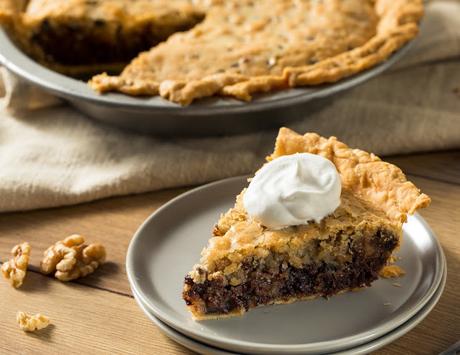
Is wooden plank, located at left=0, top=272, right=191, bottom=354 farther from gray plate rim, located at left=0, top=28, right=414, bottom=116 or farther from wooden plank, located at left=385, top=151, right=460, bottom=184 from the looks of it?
wooden plank, located at left=385, top=151, right=460, bottom=184

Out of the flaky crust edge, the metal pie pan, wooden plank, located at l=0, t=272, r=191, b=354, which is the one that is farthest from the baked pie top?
the metal pie pan

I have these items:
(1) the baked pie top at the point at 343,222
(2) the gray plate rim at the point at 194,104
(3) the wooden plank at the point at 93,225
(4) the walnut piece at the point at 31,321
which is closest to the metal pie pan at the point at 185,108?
(2) the gray plate rim at the point at 194,104

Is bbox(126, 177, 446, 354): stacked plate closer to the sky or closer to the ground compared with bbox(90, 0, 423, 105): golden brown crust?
closer to the ground

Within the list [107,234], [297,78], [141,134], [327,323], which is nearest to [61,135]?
[141,134]

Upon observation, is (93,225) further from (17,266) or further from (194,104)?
(194,104)

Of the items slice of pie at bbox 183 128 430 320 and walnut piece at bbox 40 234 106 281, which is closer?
slice of pie at bbox 183 128 430 320

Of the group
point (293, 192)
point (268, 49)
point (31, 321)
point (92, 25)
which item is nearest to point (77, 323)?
point (31, 321)

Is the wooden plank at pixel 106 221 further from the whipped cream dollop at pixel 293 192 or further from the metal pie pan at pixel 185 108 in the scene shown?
the whipped cream dollop at pixel 293 192

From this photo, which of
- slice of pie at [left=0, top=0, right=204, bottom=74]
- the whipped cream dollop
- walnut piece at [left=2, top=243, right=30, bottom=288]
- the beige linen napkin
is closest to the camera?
the whipped cream dollop
